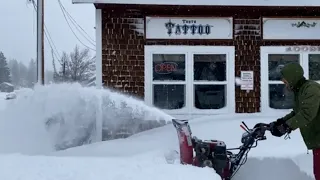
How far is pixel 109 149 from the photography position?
28.9 ft

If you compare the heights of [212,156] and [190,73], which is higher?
[190,73]

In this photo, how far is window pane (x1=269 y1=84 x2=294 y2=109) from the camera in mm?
11430

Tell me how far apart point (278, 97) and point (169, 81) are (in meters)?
2.63

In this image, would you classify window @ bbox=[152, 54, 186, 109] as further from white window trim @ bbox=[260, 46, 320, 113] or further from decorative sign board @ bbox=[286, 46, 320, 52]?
decorative sign board @ bbox=[286, 46, 320, 52]

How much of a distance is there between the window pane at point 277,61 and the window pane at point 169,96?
7.05ft

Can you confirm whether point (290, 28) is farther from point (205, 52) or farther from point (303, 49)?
point (205, 52)

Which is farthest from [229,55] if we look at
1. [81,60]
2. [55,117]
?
[81,60]

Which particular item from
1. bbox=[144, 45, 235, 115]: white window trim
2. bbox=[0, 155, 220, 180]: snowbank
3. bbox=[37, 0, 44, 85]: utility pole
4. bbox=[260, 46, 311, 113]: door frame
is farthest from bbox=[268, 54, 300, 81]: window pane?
bbox=[37, 0, 44, 85]: utility pole

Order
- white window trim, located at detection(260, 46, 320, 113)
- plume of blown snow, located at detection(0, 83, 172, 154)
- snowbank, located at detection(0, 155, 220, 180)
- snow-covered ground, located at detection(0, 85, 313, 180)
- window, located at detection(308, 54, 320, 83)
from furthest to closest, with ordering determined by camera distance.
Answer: window, located at detection(308, 54, 320, 83) < white window trim, located at detection(260, 46, 320, 113) < plume of blown snow, located at detection(0, 83, 172, 154) < snow-covered ground, located at detection(0, 85, 313, 180) < snowbank, located at detection(0, 155, 220, 180)

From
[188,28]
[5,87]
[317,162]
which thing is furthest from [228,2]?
[5,87]

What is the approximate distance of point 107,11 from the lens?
35.8 ft

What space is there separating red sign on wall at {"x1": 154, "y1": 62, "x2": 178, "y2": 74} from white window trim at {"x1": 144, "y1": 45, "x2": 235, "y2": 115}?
18 centimetres

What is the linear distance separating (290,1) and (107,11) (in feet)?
13.4

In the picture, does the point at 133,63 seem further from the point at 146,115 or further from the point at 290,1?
the point at 290,1
